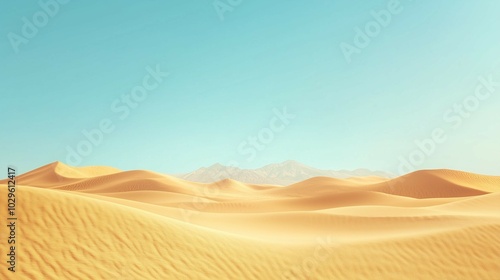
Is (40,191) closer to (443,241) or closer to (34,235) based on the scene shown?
(34,235)

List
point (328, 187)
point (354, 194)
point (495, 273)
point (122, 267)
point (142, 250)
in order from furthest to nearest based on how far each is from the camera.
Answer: point (328, 187) → point (354, 194) → point (495, 273) → point (142, 250) → point (122, 267)

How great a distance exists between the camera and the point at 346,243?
37.3ft

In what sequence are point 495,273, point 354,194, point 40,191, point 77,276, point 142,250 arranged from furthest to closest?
point 354,194
point 40,191
point 495,273
point 142,250
point 77,276

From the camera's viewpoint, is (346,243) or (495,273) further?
(346,243)

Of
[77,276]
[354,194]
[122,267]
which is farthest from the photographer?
[354,194]

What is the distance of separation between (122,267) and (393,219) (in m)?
13.9

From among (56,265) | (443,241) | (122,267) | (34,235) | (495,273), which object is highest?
(34,235)

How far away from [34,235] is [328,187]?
47.5 metres

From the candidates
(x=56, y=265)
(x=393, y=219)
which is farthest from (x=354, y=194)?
(x=56, y=265)

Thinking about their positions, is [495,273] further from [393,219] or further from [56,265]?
[56,265]

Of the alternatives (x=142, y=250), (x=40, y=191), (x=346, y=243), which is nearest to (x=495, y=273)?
(x=346, y=243)

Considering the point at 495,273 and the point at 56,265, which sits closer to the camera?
the point at 56,265

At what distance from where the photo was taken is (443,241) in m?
11.0

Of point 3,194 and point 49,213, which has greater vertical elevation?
point 3,194
